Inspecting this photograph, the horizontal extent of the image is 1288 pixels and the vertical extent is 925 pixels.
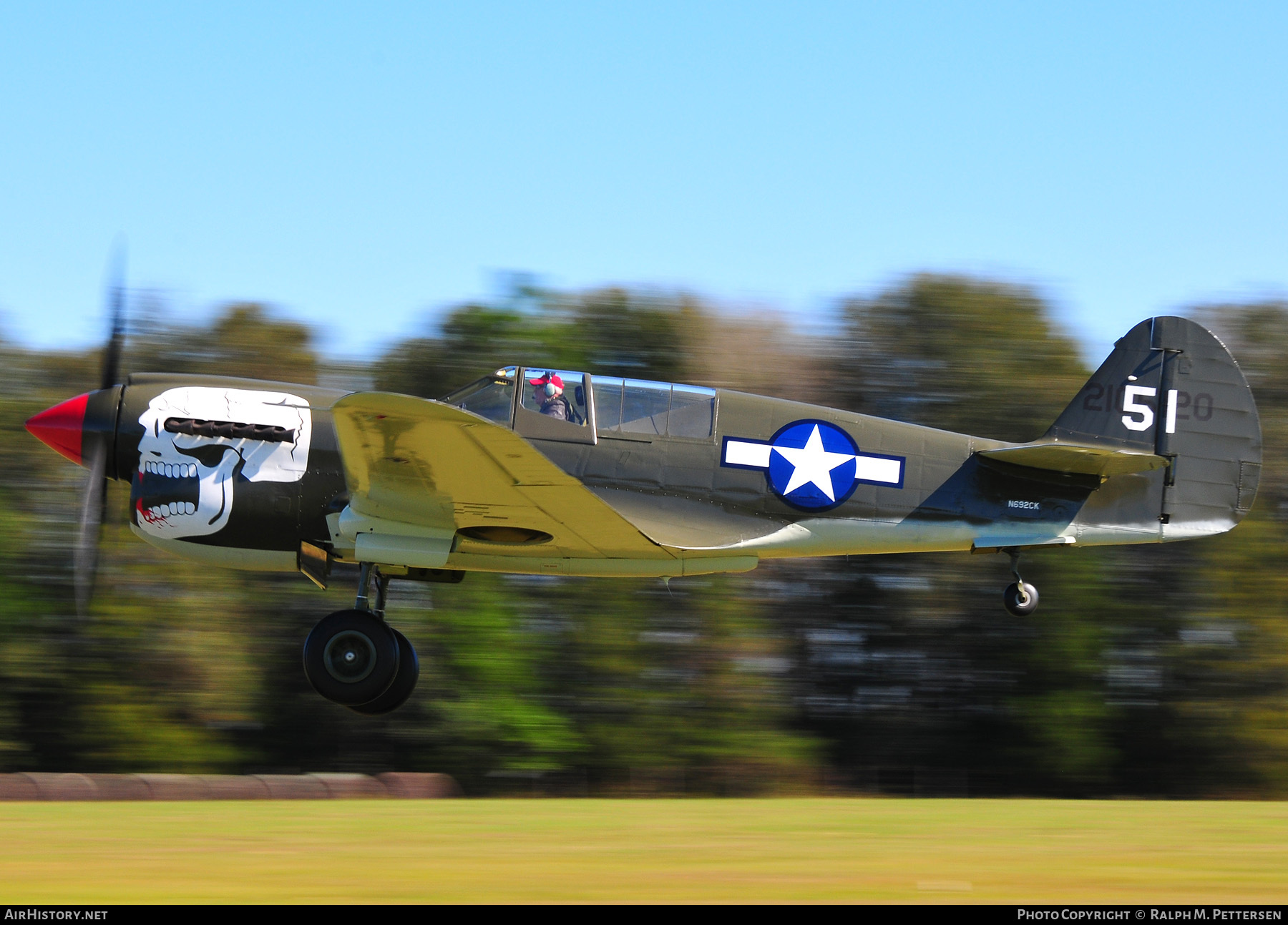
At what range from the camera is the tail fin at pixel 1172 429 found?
944 cm

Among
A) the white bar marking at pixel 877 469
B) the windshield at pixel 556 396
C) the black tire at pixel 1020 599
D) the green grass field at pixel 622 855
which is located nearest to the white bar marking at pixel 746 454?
the white bar marking at pixel 877 469

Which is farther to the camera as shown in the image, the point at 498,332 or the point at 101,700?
the point at 498,332

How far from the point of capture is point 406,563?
898cm

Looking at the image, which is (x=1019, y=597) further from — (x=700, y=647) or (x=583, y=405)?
(x=700, y=647)

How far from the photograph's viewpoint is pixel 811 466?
30.3 feet

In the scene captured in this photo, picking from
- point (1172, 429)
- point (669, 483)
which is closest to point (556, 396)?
point (669, 483)

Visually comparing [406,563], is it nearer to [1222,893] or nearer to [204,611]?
[1222,893]

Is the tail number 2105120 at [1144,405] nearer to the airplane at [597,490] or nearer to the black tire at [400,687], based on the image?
the airplane at [597,490]

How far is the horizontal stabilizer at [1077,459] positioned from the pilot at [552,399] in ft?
10.4

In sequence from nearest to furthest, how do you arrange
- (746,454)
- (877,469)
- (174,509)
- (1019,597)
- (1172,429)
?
1. (174,509)
2. (746,454)
3. (877,469)
4. (1019,597)
5. (1172,429)

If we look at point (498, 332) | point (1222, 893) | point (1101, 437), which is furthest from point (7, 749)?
point (1222, 893)

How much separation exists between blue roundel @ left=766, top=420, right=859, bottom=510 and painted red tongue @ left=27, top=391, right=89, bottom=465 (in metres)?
5.09

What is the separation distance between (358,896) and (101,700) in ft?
53.5

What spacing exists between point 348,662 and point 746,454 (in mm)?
3299
